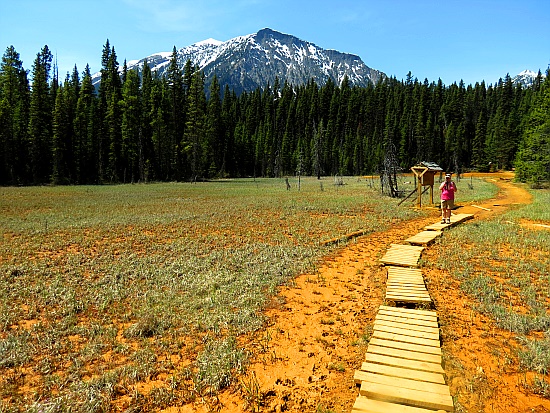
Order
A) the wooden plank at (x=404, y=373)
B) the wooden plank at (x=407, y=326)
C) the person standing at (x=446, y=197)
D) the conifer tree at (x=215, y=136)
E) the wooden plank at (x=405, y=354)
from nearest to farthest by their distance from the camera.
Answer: the wooden plank at (x=404, y=373) → the wooden plank at (x=405, y=354) → the wooden plank at (x=407, y=326) → the person standing at (x=446, y=197) → the conifer tree at (x=215, y=136)

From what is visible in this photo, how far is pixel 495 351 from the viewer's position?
5266 millimetres

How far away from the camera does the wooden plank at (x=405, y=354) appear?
454 cm

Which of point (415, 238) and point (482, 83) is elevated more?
point (482, 83)

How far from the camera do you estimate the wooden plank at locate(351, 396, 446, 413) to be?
11.8 feet

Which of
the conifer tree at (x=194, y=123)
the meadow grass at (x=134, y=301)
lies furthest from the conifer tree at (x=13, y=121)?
the meadow grass at (x=134, y=301)

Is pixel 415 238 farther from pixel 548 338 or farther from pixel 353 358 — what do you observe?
pixel 353 358

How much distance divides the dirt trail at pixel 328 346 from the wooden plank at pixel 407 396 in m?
0.39

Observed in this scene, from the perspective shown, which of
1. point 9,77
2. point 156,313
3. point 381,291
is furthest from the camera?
point 9,77

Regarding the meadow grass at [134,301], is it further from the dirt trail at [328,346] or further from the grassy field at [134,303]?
the dirt trail at [328,346]

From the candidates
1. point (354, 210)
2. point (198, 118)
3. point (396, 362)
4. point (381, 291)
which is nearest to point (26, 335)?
point (396, 362)

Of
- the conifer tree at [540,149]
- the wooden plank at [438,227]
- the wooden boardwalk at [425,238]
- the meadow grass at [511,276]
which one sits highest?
the conifer tree at [540,149]

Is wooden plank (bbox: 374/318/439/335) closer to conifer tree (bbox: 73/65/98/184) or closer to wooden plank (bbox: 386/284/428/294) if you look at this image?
wooden plank (bbox: 386/284/428/294)

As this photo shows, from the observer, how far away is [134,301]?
24.7ft

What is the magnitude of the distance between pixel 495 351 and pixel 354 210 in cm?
1689
